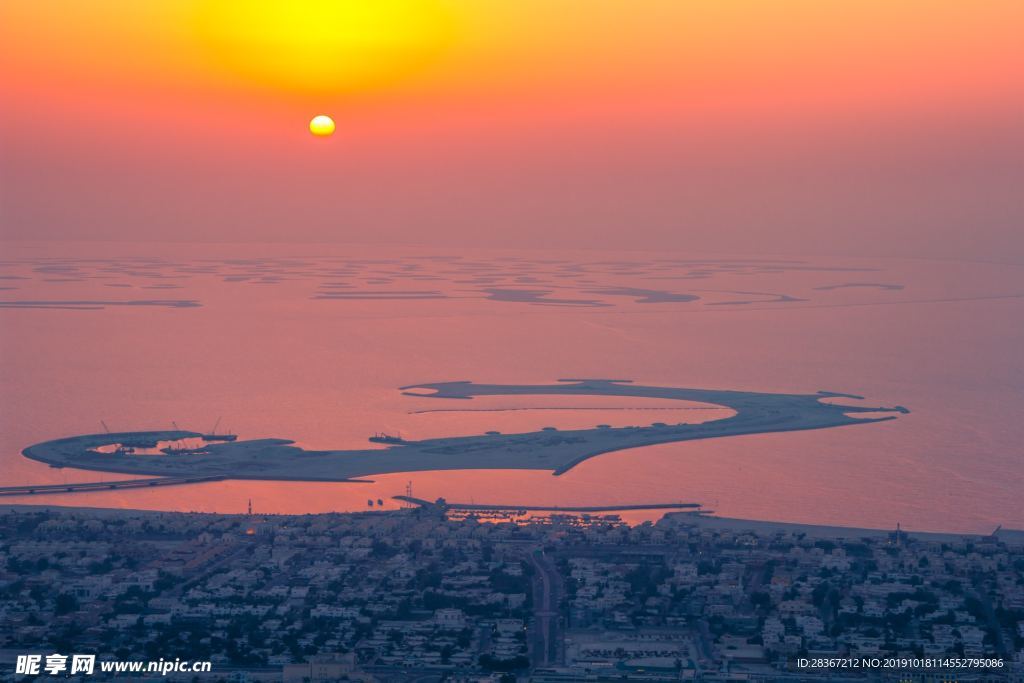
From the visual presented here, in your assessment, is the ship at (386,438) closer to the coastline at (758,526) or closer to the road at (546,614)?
the coastline at (758,526)

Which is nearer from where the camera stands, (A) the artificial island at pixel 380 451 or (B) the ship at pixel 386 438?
(A) the artificial island at pixel 380 451

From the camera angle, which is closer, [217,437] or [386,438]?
[386,438]

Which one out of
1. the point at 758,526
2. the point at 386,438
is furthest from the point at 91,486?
the point at 758,526

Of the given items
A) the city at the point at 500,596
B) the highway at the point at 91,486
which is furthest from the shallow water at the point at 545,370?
the city at the point at 500,596

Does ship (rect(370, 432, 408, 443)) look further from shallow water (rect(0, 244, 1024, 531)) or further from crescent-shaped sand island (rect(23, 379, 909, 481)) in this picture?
shallow water (rect(0, 244, 1024, 531))

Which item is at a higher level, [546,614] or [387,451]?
[387,451]

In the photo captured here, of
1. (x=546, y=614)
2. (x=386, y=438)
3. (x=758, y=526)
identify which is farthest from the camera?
(x=386, y=438)

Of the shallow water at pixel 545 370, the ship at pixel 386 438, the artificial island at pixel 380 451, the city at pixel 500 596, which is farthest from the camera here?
the ship at pixel 386 438

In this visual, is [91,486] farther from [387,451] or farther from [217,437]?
[387,451]

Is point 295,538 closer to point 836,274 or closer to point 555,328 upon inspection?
point 555,328
